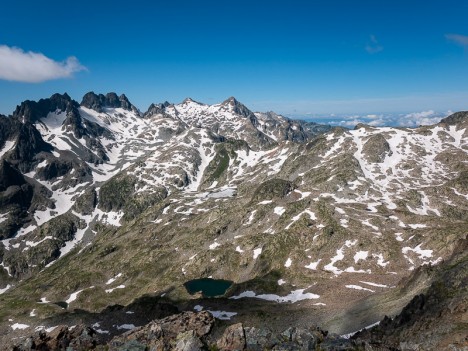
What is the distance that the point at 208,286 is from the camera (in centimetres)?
15438

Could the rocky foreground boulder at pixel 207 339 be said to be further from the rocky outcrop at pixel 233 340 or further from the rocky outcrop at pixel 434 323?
the rocky outcrop at pixel 434 323

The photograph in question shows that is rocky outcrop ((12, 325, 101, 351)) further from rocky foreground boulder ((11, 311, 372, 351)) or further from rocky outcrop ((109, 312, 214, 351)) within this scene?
rocky outcrop ((109, 312, 214, 351))

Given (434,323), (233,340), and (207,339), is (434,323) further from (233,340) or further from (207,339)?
(207,339)

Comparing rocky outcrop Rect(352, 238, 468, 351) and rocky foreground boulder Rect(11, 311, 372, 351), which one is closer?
rocky foreground boulder Rect(11, 311, 372, 351)

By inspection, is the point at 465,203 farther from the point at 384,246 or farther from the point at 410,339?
the point at 410,339

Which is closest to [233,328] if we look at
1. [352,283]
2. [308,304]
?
[308,304]

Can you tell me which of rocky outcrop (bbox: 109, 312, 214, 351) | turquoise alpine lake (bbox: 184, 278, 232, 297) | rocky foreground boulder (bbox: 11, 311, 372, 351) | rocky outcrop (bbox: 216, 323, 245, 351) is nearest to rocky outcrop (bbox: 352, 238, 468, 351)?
rocky foreground boulder (bbox: 11, 311, 372, 351)

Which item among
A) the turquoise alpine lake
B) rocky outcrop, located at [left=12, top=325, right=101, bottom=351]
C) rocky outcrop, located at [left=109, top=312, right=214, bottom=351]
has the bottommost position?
the turquoise alpine lake

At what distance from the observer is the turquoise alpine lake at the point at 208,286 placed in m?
147

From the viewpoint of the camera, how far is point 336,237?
146 meters

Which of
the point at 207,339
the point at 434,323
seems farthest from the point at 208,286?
the point at 434,323

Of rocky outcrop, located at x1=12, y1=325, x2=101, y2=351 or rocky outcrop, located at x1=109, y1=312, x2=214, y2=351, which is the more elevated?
rocky outcrop, located at x1=109, y1=312, x2=214, y2=351

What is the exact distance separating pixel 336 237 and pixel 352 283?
4170 cm

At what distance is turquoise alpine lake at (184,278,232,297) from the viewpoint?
147m
